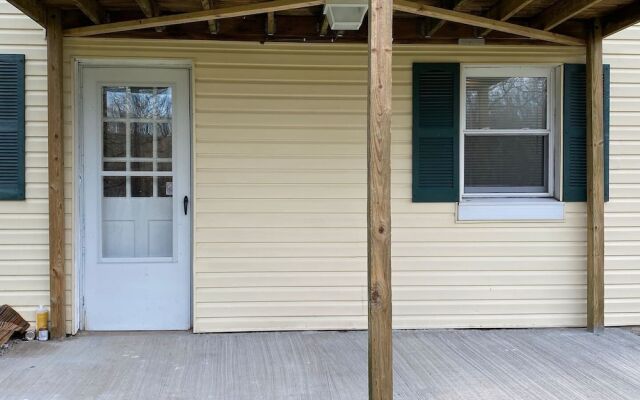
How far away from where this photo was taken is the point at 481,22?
13.6 feet

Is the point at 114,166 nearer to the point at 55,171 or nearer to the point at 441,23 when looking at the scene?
the point at 55,171

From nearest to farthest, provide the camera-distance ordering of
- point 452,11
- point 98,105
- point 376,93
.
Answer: point 376,93 < point 452,11 < point 98,105

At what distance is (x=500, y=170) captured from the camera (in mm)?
4844

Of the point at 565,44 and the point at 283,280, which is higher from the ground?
the point at 565,44

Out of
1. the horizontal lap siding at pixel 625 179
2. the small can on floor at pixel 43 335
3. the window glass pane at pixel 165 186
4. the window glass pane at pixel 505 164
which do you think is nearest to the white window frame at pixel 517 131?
the window glass pane at pixel 505 164

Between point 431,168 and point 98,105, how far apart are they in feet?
9.38

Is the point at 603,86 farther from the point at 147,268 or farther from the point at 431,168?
the point at 147,268

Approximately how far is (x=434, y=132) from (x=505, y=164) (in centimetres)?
74

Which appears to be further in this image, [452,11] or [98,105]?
[98,105]

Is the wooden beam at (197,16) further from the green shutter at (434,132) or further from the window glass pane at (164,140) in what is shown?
the green shutter at (434,132)

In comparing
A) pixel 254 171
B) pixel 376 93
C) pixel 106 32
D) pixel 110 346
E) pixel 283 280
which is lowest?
pixel 110 346

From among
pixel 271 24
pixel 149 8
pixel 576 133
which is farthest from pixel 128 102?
pixel 576 133

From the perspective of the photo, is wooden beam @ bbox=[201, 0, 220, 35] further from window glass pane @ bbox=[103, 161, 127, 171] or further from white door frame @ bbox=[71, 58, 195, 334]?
Answer: window glass pane @ bbox=[103, 161, 127, 171]

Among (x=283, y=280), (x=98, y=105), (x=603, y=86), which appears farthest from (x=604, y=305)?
(x=98, y=105)
